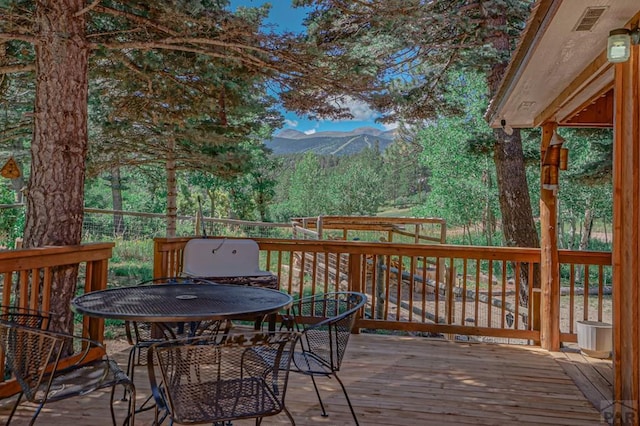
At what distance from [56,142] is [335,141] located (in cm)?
3498

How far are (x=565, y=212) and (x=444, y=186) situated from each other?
13.2 feet

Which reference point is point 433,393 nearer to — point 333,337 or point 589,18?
point 333,337

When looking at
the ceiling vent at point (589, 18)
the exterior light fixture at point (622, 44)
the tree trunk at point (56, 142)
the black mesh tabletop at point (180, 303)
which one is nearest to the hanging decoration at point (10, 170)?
the tree trunk at point (56, 142)

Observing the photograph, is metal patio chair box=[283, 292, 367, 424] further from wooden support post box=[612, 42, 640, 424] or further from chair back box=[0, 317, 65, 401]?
wooden support post box=[612, 42, 640, 424]

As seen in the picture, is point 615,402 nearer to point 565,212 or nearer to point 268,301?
point 268,301

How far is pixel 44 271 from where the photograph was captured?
321 centimetres

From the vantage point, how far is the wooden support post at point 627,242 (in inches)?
95.8

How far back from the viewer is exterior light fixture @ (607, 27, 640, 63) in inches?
91.9

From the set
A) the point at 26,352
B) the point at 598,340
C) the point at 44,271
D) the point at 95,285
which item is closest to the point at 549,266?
the point at 598,340

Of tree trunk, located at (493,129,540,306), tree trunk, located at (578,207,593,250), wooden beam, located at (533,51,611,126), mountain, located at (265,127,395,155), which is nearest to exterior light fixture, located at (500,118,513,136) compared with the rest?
wooden beam, located at (533,51,611,126)

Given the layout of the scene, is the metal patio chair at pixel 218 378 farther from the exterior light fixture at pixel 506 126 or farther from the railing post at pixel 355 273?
the exterior light fixture at pixel 506 126

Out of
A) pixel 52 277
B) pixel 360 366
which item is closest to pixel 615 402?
pixel 360 366

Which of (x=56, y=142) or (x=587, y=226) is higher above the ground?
(x=56, y=142)

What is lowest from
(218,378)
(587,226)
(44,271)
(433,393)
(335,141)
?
(433,393)
